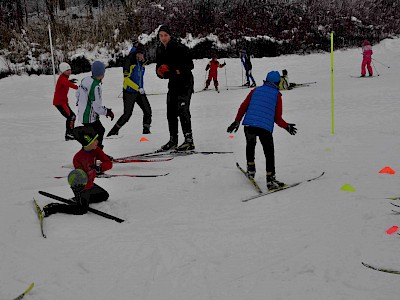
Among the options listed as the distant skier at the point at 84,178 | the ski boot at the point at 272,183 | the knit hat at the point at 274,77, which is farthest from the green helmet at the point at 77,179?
the knit hat at the point at 274,77

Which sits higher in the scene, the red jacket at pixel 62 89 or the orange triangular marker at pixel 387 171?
the red jacket at pixel 62 89

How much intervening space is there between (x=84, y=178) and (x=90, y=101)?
2170 mm

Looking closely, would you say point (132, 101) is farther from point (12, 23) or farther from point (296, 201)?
point (12, 23)

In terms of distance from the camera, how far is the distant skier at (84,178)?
4145 millimetres

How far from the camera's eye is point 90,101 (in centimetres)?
603

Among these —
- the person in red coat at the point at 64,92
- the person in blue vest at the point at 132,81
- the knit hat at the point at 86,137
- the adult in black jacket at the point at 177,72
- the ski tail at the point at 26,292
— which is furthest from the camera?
the person in blue vest at the point at 132,81

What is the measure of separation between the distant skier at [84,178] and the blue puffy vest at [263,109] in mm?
1655

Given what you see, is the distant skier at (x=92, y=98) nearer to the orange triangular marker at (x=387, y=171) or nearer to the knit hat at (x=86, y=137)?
the knit hat at (x=86, y=137)

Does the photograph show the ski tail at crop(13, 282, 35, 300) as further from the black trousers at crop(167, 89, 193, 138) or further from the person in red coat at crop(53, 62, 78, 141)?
the person in red coat at crop(53, 62, 78, 141)

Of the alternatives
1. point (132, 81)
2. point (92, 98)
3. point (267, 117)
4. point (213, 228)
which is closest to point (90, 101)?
point (92, 98)

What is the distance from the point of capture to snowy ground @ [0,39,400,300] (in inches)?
115

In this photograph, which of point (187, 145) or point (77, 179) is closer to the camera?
point (77, 179)

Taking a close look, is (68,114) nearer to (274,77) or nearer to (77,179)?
(77,179)

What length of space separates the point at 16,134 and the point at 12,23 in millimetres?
17480
